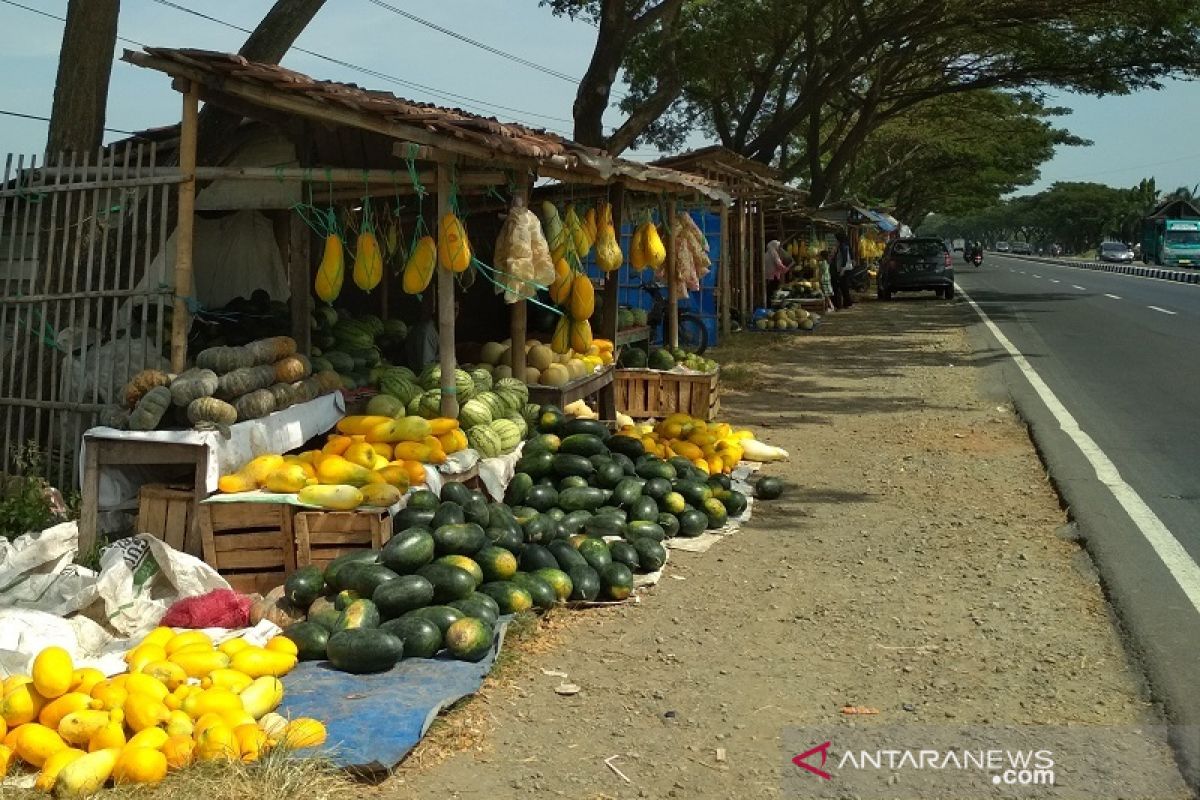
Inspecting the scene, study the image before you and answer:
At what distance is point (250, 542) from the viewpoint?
20.2ft

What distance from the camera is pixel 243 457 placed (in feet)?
21.8

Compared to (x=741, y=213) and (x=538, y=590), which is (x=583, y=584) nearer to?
(x=538, y=590)

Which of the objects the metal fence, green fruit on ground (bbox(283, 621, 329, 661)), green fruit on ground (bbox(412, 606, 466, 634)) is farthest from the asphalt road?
the metal fence

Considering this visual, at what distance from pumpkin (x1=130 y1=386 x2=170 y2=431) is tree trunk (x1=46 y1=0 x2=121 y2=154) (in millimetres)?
3103

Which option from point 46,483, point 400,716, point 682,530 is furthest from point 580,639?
point 46,483

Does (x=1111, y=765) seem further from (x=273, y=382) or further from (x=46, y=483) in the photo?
(x=46, y=483)

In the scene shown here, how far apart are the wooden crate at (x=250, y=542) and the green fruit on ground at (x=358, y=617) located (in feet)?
3.16

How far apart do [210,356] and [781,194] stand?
17.1 m

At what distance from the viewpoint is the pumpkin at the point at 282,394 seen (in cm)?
720

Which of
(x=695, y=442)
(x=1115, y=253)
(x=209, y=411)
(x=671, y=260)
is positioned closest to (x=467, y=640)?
(x=209, y=411)

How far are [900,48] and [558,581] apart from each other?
83.8 ft

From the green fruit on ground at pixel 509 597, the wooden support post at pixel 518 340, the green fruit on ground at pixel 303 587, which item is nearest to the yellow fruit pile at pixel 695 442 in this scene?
the wooden support post at pixel 518 340

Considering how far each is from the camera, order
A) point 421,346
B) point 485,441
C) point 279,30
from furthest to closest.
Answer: point 421,346 → point 279,30 → point 485,441

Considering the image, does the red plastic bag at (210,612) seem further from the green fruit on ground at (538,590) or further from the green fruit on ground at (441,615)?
the green fruit on ground at (538,590)
